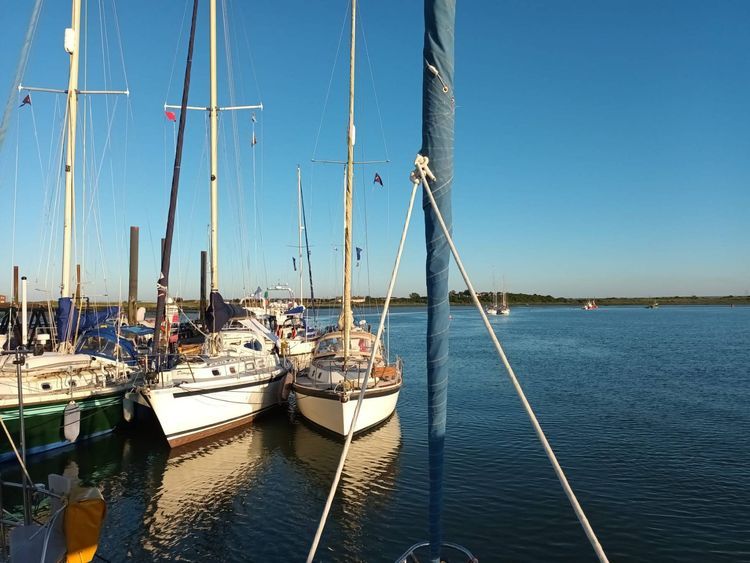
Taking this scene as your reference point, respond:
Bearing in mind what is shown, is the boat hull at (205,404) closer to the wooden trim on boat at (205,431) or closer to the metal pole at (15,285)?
the wooden trim on boat at (205,431)

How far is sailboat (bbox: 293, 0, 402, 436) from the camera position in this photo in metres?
17.8

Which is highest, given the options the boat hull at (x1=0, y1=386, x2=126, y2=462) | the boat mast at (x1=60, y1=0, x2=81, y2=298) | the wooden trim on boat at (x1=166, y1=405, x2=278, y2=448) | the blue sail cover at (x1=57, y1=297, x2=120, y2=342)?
the boat mast at (x1=60, y1=0, x2=81, y2=298)

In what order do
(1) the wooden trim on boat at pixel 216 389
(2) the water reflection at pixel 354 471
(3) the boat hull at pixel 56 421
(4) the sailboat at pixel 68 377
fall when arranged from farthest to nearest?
(1) the wooden trim on boat at pixel 216 389 → (4) the sailboat at pixel 68 377 → (3) the boat hull at pixel 56 421 → (2) the water reflection at pixel 354 471

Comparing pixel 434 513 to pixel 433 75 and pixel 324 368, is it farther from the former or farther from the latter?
pixel 324 368

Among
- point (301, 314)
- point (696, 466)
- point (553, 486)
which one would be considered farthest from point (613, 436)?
point (301, 314)

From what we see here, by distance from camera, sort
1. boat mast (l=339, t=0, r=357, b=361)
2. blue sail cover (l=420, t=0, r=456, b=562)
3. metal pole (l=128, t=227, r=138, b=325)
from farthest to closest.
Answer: metal pole (l=128, t=227, r=138, b=325), boat mast (l=339, t=0, r=357, b=361), blue sail cover (l=420, t=0, r=456, b=562)

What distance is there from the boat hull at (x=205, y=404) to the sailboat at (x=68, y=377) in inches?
49.6

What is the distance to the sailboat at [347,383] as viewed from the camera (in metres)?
17.8

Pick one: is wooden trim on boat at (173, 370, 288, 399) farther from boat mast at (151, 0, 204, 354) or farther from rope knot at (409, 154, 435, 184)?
rope knot at (409, 154, 435, 184)

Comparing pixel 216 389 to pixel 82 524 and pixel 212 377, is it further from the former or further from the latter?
pixel 82 524

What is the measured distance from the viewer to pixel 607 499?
44.0 feet

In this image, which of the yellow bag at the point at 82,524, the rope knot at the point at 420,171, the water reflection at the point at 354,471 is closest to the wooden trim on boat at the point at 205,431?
the water reflection at the point at 354,471

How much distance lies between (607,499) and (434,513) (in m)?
10.6

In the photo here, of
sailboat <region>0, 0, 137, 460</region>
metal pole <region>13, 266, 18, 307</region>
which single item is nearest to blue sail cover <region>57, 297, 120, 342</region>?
sailboat <region>0, 0, 137, 460</region>
